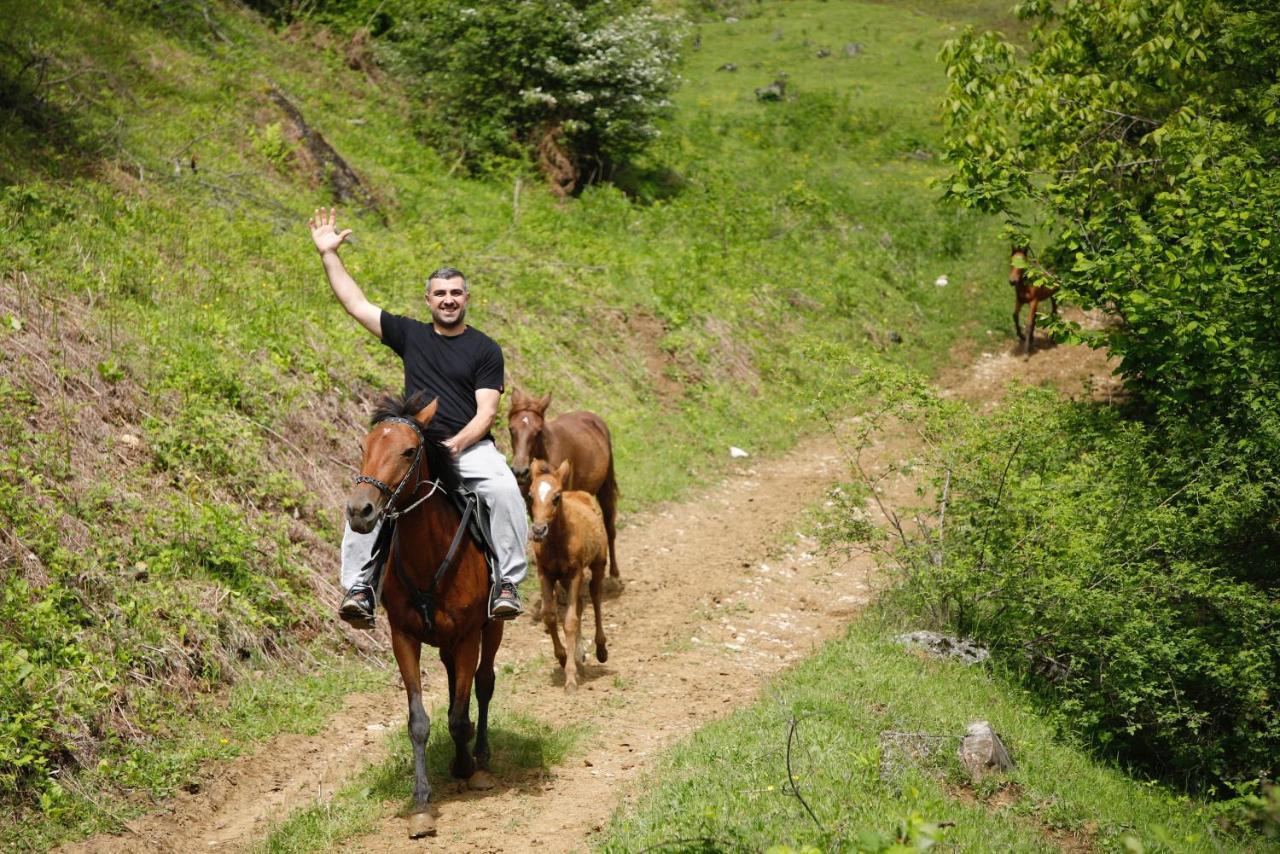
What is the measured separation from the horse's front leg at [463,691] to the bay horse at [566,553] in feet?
6.33

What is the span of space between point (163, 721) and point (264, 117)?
14643mm

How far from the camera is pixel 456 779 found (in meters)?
7.35

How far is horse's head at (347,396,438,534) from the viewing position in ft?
18.8

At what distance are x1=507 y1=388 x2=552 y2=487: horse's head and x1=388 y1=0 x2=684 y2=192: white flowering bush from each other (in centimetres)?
1367

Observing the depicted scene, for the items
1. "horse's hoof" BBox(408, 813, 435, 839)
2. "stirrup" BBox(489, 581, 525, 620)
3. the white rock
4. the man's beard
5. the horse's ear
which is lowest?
the white rock

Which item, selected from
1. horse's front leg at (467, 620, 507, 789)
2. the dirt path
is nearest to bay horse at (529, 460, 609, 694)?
the dirt path

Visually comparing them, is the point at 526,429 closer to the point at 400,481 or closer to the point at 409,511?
the point at 409,511

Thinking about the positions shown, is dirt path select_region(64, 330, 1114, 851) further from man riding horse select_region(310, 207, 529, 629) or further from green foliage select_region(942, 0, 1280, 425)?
green foliage select_region(942, 0, 1280, 425)

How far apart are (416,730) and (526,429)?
479 centimetres

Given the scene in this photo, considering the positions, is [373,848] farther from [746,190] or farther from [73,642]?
[746,190]

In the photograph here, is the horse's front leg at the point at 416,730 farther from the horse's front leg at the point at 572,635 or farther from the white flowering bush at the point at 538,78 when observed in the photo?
the white flowering bush at the point at 538,78

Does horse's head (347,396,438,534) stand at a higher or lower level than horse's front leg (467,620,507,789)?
higher

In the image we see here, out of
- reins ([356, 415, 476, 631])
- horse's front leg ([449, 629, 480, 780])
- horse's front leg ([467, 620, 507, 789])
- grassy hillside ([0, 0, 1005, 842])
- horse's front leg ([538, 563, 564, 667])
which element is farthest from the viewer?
horse's front leg ([538, 563, 564, 667])

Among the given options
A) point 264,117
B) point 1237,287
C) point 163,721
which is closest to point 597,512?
point 163,721
